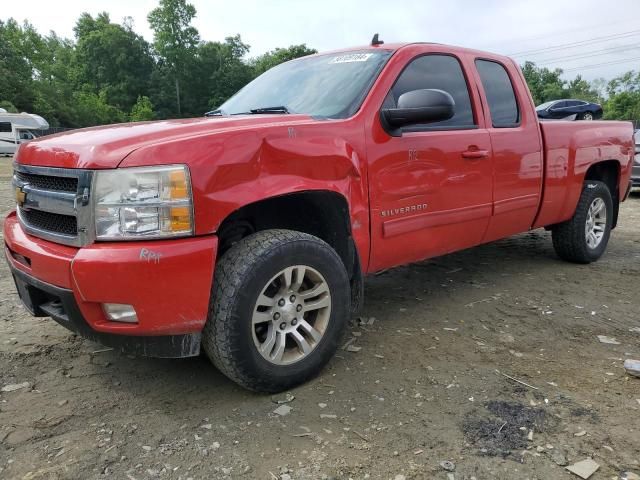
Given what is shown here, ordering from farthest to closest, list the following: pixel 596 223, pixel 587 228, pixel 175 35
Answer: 1. pixel 175 35
2. pixel 596 223
3. pixel 587 228

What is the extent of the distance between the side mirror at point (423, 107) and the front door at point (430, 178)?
15 cm

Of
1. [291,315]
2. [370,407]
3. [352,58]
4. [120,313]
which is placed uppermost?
[352,58]

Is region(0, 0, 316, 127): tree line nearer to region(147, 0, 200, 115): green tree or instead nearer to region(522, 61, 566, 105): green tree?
region(147, 0, 200, 115): green tree

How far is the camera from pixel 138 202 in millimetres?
2188

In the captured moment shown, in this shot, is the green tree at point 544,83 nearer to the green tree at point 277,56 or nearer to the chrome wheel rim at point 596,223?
the green tree at point 277,56

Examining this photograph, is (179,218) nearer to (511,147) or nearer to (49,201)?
(49,201)

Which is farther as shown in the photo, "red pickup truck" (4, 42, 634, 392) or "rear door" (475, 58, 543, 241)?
"rear door" (475, 58, 543, 241)

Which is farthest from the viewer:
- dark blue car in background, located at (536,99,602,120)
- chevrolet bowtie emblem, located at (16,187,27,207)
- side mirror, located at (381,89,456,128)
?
dark blue car in background, located at (536,99,602,120)

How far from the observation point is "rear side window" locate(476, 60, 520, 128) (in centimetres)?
398

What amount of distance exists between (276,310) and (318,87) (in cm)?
156

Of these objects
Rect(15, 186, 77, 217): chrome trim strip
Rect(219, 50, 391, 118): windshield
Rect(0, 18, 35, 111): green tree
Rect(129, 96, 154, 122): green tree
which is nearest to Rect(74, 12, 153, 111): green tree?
Rect(129, 96, 154, 122): green tree

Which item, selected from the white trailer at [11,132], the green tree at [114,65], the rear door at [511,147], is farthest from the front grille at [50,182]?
the green tree at [114,65]

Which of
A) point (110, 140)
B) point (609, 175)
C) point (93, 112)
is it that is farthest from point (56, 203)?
point (93, 112)

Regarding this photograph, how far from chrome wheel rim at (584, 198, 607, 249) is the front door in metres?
1.87
